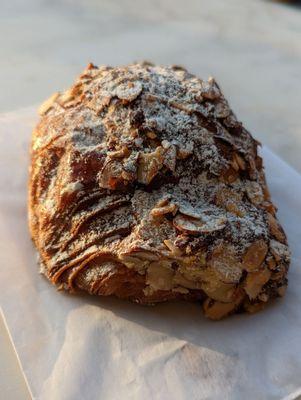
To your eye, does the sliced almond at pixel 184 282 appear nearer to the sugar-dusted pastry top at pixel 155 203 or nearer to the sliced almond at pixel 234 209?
the sugar-dusted pastry top at pixel 155 203

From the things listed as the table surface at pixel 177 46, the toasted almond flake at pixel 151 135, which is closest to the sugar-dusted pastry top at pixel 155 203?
the toasted almond flake at pixel 151 135

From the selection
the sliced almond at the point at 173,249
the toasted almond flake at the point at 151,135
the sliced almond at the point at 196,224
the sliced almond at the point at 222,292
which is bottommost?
the sliced almond at the point at 222,292

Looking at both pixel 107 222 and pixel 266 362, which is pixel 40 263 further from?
pixel 266 362

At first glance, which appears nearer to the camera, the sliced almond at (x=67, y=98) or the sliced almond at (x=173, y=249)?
the sliced almond at (x=173, y=249)

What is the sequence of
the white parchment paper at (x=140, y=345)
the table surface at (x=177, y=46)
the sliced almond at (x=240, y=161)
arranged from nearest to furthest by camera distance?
the white parchment paper at (x=140, y=345) → the sliced almond at (x=240, y=161) → the table surface at (x=177, y=46)

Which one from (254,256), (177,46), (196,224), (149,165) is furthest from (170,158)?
(177,46)

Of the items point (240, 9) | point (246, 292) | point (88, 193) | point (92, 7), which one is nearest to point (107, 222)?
point (88, 193)

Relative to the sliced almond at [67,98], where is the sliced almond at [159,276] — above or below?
below
